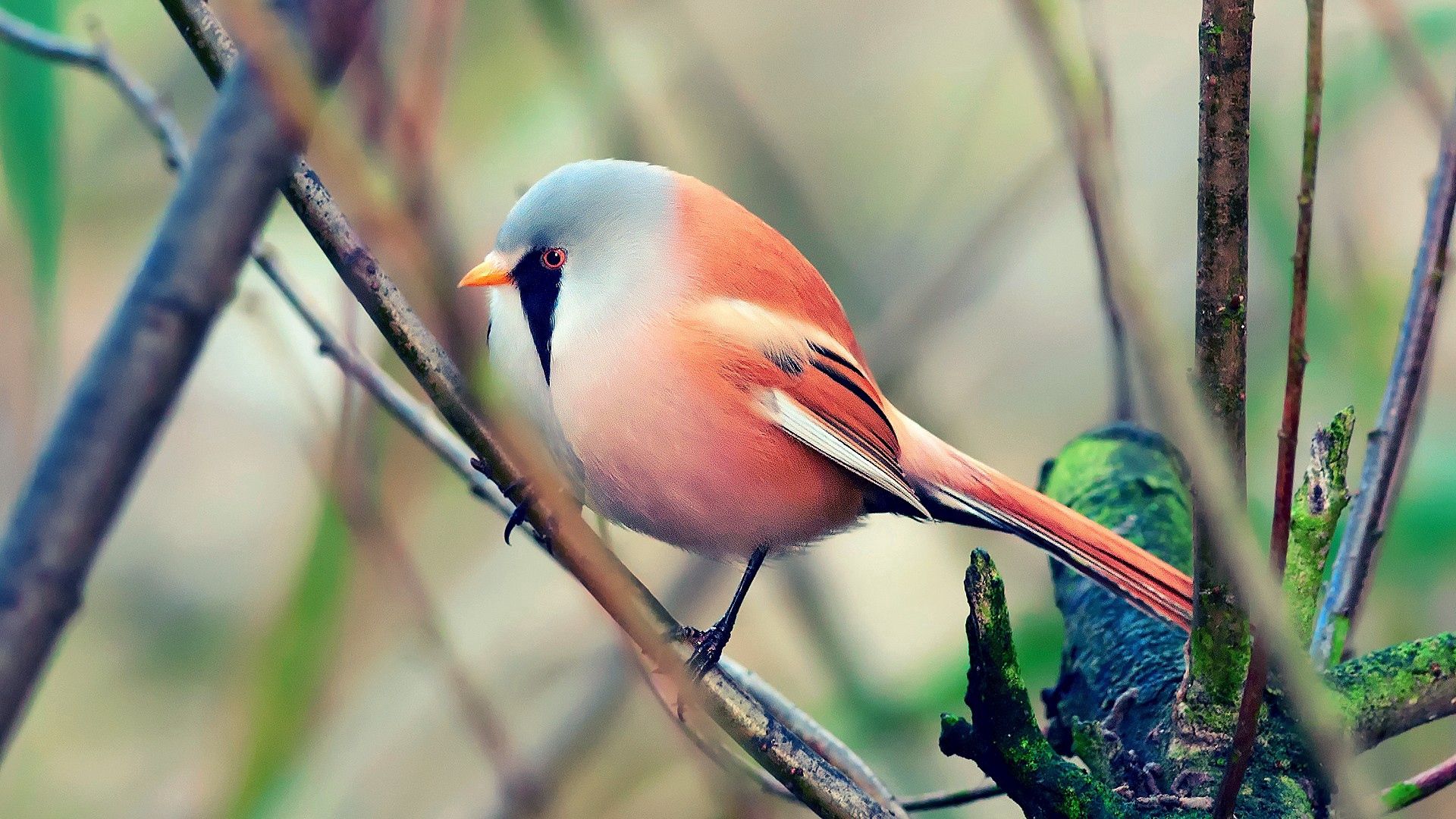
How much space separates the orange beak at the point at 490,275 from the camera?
162 centimetres

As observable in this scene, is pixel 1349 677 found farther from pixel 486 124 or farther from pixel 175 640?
pixel 175 640

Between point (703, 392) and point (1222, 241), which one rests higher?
point (703, 392)

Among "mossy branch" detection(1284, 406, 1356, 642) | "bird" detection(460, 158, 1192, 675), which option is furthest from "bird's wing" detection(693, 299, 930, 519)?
"mossy branch" detection(1284, 406, 1356, 642)

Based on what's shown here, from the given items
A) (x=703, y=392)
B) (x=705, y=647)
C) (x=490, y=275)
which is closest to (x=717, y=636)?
(x=705, y=647)

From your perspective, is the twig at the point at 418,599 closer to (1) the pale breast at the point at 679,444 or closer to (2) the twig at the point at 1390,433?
(1) the pale breast at the point at 679,444

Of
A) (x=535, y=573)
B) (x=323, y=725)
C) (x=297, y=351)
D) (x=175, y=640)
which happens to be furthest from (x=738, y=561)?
(x=175, y=640)

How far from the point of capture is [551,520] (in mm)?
1181

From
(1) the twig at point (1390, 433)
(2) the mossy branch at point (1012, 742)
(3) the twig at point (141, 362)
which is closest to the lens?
(3) the twig at point (141, 362)

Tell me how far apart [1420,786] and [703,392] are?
3.02 ft

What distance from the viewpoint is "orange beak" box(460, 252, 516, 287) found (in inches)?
63.6

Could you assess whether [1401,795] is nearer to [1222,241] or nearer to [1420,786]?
[1420,786]

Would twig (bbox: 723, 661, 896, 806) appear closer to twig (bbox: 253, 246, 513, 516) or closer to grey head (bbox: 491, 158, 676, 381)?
twig (bbox: 253, 246, 513, 516)

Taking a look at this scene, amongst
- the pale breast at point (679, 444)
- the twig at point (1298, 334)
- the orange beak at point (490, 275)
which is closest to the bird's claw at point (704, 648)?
the pale breast at point (679, 444)

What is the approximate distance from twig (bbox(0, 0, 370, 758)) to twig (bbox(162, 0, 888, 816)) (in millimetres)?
297
